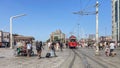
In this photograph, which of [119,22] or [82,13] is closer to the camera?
[82,13]

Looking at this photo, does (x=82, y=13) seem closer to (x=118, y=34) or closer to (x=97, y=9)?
(x=97, y=9)

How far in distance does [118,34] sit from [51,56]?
129305 millimetres

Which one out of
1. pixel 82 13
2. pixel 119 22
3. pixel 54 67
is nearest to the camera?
pixel 54 67

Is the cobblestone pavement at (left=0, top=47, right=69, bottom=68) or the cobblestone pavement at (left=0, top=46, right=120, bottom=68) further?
the cobblestone pavement at (left=0, top=46, right=120, bottom=68)

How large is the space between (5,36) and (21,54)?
65601 millimetres

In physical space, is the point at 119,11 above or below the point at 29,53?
above

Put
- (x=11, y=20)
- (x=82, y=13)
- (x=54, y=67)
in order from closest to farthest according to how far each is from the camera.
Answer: (x=54, y=67) < (x=82, y=13) < (x=11, y=20)

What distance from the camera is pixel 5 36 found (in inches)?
3922

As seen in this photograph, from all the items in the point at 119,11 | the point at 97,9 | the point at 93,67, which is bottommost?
the point at 93,67

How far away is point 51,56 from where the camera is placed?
3575 cm

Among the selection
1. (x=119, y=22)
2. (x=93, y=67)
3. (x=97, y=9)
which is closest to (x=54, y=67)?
(x=93, y=67)

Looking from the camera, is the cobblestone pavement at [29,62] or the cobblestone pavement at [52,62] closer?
the cobblestone pavement at [29,62]

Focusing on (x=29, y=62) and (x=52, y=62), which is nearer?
(x=29, y=62)

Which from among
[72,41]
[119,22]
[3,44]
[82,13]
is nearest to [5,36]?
[3,44]
